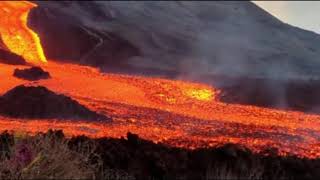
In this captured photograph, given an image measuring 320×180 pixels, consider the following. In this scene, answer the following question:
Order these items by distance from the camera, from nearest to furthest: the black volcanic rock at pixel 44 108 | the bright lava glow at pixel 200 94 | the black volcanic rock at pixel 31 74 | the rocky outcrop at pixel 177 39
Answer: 1. the black volcanic rock at pixel 44 108
2. the bright lava glow at pixel 200 94
3. the black volcanic rock at pixel 31 74
4. the rocky outcrop at pixel 177 39

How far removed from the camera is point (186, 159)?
11.0 m

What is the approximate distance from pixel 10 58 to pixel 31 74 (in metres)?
3.48

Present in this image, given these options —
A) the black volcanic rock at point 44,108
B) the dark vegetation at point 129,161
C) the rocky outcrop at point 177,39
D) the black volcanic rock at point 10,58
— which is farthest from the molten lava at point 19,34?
the dark vegetation at point 129,161

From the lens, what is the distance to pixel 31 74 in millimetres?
22359

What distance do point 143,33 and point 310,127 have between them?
22538mm

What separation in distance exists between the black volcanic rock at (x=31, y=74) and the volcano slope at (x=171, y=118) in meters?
0.23

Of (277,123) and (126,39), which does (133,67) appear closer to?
(126,39)

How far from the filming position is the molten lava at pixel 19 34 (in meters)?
28.6

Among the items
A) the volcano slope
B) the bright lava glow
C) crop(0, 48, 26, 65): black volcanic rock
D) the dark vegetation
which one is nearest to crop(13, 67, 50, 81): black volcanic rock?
the volcano slope

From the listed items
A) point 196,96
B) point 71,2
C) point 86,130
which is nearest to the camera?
point 86,130

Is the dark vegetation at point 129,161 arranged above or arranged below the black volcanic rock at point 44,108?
below

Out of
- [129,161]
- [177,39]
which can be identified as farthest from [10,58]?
[129,161]

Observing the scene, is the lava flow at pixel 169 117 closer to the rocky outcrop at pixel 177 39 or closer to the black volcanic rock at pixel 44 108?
the black volcanic rock at pixel 44 108

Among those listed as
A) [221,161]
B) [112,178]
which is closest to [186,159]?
[221,161]
